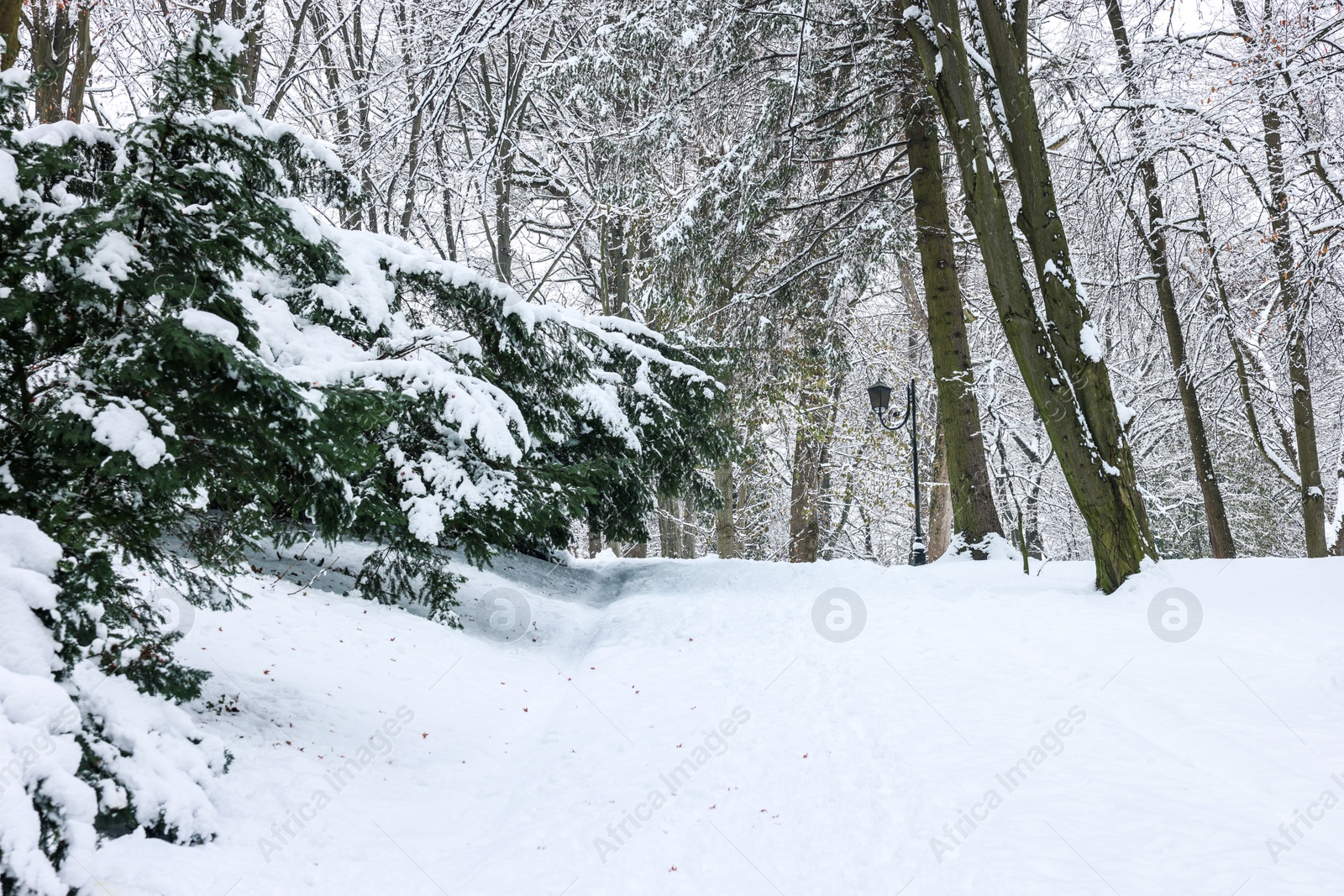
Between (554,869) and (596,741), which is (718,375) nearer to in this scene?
(596,741)

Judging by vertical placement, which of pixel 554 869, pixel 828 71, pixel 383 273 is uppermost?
pixel 828 71

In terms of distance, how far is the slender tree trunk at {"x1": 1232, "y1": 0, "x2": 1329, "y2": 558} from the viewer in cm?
826

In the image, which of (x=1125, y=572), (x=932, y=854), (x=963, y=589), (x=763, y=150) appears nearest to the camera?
(x=932, y=854)

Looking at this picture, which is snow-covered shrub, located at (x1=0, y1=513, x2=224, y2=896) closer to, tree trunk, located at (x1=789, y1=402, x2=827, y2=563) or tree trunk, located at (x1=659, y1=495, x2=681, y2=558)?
tree trunk, located at (x1=789, y1=402, x2=827, y2=563)

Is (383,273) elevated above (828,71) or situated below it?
below

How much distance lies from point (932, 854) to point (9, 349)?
4.10 m

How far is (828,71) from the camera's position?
10.7 metres

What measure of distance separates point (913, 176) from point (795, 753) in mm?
8661

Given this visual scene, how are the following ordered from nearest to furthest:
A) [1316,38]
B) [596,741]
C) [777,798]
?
[777,798]
[596,741]
[1316,38]

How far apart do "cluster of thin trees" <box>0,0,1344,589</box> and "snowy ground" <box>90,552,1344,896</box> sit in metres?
2.10

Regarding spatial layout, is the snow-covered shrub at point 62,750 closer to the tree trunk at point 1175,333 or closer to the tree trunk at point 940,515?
the tree trunk at point 1175,333

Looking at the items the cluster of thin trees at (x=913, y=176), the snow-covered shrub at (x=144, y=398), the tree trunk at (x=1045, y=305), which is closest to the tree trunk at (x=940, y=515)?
the cluster of thin trees at (x=913, y=176)

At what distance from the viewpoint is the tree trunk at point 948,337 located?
9.77m

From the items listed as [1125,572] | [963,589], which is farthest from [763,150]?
[1125,572]
